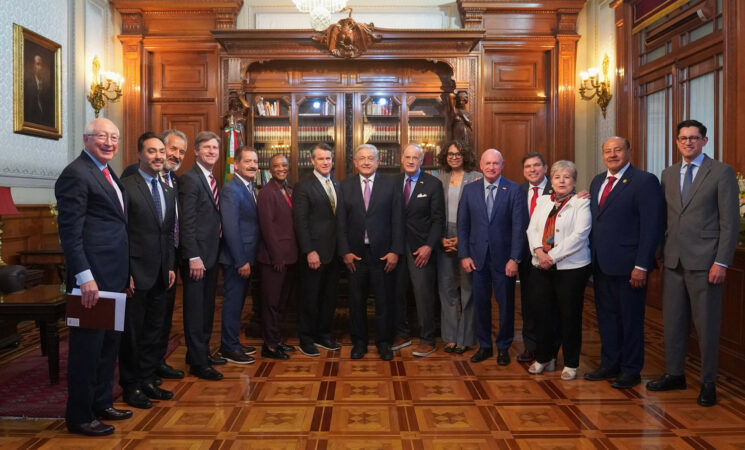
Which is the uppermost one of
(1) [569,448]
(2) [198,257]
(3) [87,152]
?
(3) [87,152]

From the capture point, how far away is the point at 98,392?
2666 mm

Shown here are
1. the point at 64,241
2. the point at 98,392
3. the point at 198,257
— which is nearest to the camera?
the point at 64,241

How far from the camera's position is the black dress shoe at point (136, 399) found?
2.88 metres

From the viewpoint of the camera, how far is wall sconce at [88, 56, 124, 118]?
6465 mm

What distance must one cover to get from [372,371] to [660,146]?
13.4 ft

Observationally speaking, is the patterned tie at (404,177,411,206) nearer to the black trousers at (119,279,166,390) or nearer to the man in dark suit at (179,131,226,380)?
the man in dark suit at (179,131,226,380)

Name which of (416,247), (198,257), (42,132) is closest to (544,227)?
(416,247)

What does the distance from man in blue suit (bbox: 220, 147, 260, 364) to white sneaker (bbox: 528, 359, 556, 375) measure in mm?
1883

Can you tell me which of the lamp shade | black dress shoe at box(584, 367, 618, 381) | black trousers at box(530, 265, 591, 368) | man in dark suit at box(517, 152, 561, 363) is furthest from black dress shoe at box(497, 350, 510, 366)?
the lamp shade

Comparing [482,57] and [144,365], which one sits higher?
[482,57]

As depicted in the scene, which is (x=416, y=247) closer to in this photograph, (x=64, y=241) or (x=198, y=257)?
(x=198, y=257)

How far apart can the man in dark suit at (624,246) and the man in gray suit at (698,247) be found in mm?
117

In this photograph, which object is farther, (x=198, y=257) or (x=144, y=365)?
(x=198, y=257)

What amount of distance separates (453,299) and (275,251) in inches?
52.3
